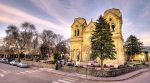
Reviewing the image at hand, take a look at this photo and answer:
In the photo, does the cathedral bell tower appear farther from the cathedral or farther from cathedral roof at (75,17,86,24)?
cathedral roof at (75,17,86,24)

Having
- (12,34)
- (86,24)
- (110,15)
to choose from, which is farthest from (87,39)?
(12,34)

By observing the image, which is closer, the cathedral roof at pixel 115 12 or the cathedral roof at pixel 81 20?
the cathedral roof at pixel 115 12

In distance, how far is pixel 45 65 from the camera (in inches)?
1521

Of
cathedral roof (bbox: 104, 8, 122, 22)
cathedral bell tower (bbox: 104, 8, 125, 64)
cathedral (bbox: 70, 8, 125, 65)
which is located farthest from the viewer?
cathedral roof (bbox: 104, 8, 122, 22)

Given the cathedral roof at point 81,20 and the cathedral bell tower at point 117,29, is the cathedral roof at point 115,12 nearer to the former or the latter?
the cathedral bell tower at point 117,29

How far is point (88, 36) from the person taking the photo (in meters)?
55.5

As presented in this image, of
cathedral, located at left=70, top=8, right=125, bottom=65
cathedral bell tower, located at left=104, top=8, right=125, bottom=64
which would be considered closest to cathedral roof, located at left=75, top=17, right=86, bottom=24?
cathedral, located at left=70, top=8, right=125, bottom=65

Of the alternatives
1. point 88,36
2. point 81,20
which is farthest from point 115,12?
point 81,20

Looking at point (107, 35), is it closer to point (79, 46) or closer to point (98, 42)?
point (98, 42)

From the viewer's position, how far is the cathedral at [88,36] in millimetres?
48753

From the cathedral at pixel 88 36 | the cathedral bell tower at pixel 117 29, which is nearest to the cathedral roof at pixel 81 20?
the cathedral at pixel 88 36

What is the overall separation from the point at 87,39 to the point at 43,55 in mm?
23492

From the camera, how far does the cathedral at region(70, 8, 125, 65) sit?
48.8 metres

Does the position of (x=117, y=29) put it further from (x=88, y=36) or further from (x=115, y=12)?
(x=88, y=36)
